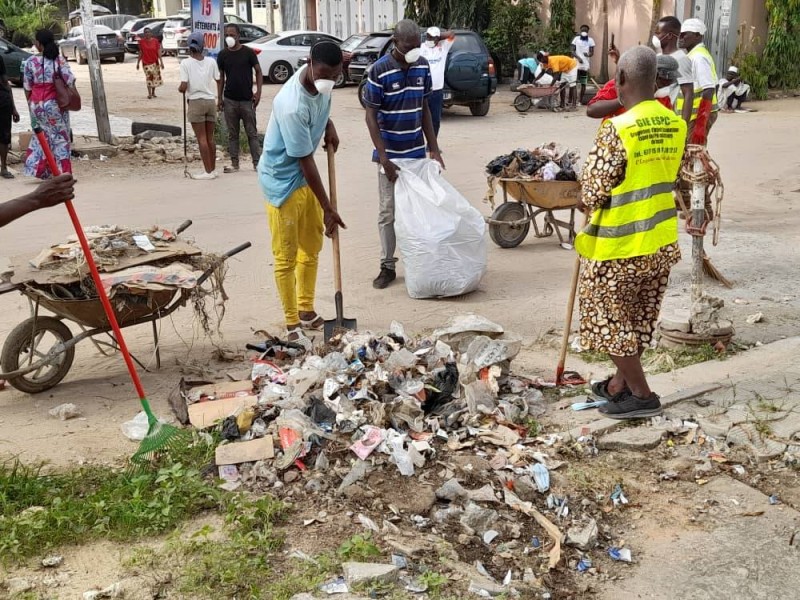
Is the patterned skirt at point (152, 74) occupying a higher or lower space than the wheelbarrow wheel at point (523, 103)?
higher

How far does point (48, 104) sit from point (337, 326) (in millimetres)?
6691

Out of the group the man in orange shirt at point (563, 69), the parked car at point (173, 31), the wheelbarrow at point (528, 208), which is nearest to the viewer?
the wheelbarrow at point (528, 208)

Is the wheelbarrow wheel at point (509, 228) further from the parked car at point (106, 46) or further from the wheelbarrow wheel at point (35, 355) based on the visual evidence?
the parked car at point (106, 46)

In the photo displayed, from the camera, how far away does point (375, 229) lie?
914 centimetres

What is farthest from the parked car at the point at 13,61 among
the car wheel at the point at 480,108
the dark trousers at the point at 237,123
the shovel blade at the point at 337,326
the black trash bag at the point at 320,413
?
the black trash bag at the point at 320,413

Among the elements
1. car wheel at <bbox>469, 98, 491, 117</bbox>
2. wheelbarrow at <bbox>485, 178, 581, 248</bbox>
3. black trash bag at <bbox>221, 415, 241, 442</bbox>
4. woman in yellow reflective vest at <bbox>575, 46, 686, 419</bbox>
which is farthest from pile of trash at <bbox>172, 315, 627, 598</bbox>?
car wheel at <bbox>469, 98, 491, 117</bbox>

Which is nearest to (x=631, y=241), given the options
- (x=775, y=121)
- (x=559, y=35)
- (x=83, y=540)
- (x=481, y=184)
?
(x=83, y=540)

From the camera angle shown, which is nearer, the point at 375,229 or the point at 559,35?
the point at 375,229

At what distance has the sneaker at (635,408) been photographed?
4.65 metres

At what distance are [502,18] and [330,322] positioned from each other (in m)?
18.7

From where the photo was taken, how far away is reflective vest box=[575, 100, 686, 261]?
420 centimetres

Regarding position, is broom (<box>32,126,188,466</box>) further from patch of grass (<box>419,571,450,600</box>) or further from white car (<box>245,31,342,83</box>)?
white car (<box>245,31,342,83</box>)

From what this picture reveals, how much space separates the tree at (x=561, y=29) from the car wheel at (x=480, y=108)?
18.3ft

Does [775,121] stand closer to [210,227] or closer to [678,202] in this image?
[678,202]
